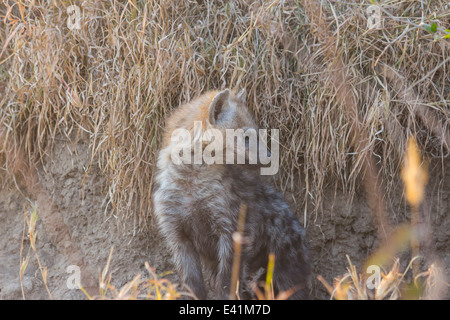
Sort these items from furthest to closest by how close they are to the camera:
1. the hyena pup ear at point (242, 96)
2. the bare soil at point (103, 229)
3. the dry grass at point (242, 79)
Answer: the bare soil at point (103, 229) < the dry grass at point (242, 79) < the hyena pup ear at point (242, 96)

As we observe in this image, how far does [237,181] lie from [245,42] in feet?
2.80

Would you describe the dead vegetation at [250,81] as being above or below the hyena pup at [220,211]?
above

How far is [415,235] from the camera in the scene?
11.2 ft

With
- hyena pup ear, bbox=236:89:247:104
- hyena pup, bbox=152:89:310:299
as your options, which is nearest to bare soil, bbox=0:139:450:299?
hyena pup, bbox=152:89:310:299

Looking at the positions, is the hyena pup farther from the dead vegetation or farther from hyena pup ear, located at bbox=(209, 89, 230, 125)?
the dead vegetation

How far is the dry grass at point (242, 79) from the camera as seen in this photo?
3.18m

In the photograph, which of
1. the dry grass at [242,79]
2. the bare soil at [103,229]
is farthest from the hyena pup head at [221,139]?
the bare soil at [103,229]

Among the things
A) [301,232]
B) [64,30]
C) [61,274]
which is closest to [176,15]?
[64,30]

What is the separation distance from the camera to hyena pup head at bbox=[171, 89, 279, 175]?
2803mm

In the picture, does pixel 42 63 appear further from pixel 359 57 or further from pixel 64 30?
pixel 359 57

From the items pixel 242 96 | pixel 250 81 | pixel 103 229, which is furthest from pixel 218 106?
pixel 103 229

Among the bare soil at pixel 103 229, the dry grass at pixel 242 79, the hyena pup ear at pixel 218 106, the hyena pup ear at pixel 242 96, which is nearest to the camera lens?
the hyena pup ear at pixel 218 106

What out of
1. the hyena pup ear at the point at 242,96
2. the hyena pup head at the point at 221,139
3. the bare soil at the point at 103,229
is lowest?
the bare soil at the point at 103,229

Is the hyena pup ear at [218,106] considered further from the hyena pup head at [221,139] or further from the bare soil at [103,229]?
the bare soil at [103,229]
